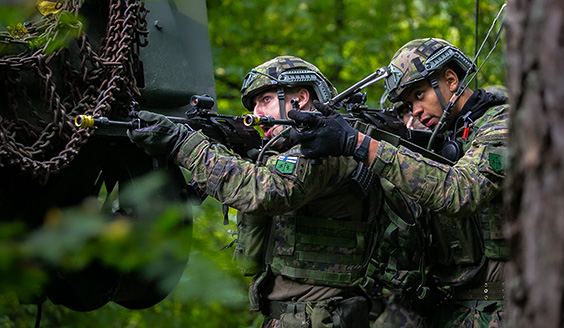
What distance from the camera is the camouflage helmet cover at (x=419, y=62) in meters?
4.70

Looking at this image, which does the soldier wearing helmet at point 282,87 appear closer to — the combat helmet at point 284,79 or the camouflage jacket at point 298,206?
the combat helmet at point 284,79

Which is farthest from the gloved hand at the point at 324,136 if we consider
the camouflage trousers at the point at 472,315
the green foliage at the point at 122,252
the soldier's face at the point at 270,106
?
the green foliage at the point at 122,252

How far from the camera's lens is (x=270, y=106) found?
460 centimetres

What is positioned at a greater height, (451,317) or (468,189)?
(468,189)

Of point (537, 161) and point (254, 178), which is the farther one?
point (254, 178)

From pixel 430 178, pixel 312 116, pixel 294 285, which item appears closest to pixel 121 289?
pixel 294 285

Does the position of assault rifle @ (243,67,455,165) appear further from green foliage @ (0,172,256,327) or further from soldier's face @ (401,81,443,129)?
green foliage @ (0,172,256,327)

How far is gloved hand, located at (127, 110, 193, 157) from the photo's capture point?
3951 millimetres

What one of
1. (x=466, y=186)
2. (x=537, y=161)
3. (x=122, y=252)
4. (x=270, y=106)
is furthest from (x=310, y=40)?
(x=122, y=252)

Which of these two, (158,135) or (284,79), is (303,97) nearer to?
(284,79)

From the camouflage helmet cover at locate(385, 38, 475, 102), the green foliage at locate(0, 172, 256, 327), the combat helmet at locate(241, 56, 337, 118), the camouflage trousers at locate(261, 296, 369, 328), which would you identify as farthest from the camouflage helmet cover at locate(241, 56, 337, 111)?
the green foliage at locate(0, 172, 256, 327)

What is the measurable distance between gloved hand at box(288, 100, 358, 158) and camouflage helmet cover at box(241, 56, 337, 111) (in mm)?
744

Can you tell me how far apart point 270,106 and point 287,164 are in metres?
0.73

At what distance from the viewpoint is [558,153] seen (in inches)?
50.8
